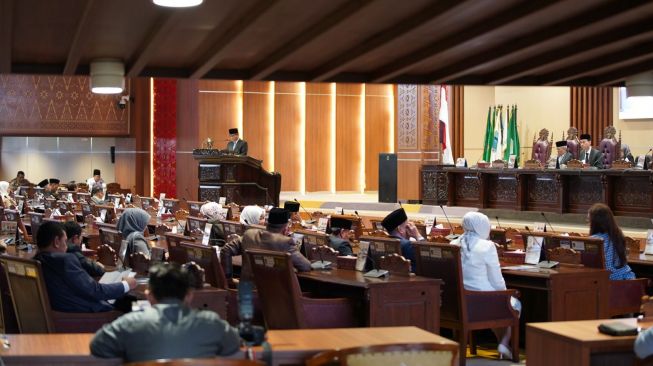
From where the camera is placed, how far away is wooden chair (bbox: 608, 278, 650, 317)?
296 inches

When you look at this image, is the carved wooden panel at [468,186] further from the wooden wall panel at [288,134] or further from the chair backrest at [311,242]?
the chair backrest at [311,242]

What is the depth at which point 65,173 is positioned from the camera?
26.3 m

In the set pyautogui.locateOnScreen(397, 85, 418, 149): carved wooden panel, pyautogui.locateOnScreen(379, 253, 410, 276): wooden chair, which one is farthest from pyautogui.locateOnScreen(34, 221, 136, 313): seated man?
pyautogui.locateOnScreen(397, 85, 418, 149): carved wooden panel

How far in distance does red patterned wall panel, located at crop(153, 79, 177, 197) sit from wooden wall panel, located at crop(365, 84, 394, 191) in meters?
5.19

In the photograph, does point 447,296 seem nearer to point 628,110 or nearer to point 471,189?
point 471,189

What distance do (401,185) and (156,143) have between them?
6.98 metres

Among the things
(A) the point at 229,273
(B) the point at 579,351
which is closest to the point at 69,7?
(A) the point at 229,273

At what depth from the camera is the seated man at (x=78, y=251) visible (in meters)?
6.45

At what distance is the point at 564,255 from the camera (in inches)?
296

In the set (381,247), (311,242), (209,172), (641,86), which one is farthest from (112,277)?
(209,172)

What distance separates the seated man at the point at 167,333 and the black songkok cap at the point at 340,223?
19.7 ft

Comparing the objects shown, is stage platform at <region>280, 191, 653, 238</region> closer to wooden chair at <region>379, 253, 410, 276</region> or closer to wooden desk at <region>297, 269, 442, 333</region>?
wooden chair at <region>379, 253, 410, 276</region>

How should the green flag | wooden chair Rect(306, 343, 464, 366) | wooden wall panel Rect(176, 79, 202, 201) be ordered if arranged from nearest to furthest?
1. wooden chair Rect(306, 343, 464, 366)
2. the green flag
3. wooden wall panel Rect(176, 79, 202, 201)

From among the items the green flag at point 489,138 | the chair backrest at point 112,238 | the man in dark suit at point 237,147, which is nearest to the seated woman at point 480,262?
the chair backrest at point 112,238
